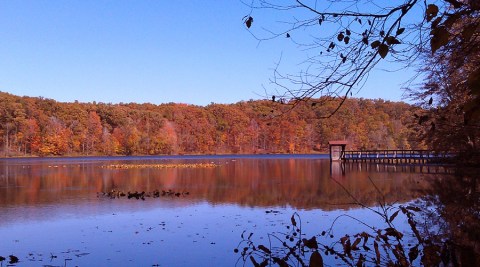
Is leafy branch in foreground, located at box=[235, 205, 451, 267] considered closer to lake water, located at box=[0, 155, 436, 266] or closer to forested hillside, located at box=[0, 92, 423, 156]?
lake water, located at box=[0, 155, 436, 266]

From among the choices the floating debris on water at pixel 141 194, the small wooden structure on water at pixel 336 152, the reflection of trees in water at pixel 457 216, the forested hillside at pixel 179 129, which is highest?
the forested hillside at pixel 179 129

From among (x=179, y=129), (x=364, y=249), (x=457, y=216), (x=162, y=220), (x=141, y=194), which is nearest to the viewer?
(x=364, y=249)

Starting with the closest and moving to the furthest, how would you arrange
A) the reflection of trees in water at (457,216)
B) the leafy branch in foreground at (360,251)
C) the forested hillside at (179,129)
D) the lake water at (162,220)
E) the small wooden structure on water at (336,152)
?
the leafy branch in foreground at (360,251) < the reflection of trees in water at (457,216) < the lake water at (162,220) < the small wooden structure on water at (336,152) < the forested hillside at (179,129)

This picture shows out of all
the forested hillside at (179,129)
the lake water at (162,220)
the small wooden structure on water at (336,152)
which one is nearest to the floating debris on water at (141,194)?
the lake water at (162,220)

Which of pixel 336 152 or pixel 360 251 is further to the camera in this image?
pixel 336 152

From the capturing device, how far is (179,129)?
360 feet

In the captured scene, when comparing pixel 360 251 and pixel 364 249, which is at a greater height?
pixel 364 249

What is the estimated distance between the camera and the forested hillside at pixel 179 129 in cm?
9194

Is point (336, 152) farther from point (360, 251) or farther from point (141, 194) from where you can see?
point (360, 251)

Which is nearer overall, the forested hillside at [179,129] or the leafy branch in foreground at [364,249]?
the leafy branch in foreground at [364,249]

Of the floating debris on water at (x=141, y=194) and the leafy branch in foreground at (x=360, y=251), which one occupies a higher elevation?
the leafy branch in foreground at (x=360, y=251)

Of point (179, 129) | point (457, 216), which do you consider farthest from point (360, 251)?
point (179, 129)

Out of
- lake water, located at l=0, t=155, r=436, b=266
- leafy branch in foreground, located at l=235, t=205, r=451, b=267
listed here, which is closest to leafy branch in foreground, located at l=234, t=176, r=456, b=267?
leafy branch in foreground, located at l=235, t=205, r=451, b=267

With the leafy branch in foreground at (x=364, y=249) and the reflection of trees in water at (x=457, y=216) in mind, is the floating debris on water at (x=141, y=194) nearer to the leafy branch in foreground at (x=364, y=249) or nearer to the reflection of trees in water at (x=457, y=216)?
the leafy branch in foreground at (x=364, y=249)
